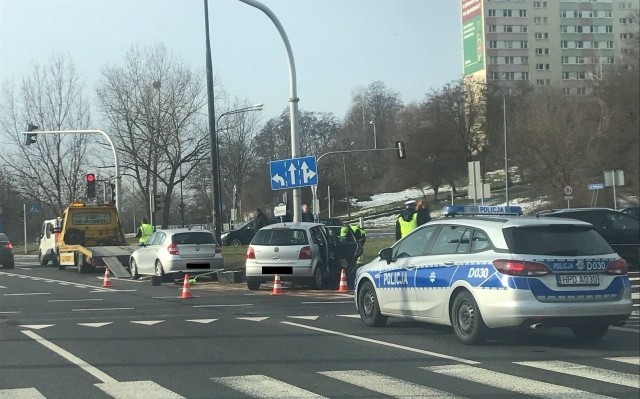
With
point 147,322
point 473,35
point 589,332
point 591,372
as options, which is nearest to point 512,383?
point 591,372

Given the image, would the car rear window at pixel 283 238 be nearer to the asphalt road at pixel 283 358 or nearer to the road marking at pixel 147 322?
the asphalt road at pixel 283 358

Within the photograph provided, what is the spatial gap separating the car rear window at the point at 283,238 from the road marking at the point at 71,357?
776 cm

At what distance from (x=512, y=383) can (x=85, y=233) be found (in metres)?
25.9

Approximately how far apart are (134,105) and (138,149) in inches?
111

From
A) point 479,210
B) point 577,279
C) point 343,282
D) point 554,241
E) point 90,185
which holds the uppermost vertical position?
point 90,185

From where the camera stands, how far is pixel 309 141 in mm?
Answer: 77188

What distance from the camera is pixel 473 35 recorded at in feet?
351

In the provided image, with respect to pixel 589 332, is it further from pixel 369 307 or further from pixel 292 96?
pixel 292 96

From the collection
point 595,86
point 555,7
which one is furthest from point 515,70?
point 595,86

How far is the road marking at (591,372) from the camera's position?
321 inches

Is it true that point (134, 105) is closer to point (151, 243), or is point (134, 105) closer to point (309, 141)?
point (151, 243)

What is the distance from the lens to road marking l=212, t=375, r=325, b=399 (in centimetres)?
757

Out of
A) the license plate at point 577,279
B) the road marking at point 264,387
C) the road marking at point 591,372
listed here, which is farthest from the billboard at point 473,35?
the road marking at point 264,387

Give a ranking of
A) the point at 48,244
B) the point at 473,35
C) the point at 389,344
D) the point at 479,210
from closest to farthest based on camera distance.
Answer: the point at 389,344, the point at 479,210, the point at 48,244, the point at 473,35
